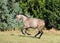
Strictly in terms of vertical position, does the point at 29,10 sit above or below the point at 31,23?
below

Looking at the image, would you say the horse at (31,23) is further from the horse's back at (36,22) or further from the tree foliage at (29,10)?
the tree foliage at (29,10)

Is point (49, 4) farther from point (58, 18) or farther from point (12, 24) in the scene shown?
point (12, 24)

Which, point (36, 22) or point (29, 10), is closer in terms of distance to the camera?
point (36, 22)

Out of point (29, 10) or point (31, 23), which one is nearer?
point (31, 23)

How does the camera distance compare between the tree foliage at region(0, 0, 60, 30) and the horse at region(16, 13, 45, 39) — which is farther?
the tree foliage at region(0, 0, 60, 30)

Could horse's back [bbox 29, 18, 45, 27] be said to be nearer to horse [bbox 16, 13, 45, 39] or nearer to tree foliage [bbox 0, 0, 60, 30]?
horse [bbox 16, 13, 45, 39]

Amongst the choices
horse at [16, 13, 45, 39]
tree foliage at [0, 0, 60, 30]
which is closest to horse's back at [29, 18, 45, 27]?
horse at [16, 13, 45, 39]

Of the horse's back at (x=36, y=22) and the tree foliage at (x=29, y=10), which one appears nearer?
the horse's back at (x=36, y=22)

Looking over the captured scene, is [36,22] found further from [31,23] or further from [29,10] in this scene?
[29,10]

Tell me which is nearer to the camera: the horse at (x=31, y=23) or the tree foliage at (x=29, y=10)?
the horse at (x=31, y=23)

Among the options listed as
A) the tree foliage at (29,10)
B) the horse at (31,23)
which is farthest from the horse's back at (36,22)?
the tree foliage at (29,10)

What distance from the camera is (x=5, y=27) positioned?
79.9 ft

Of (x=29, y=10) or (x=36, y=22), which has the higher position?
(x=36, y=22)

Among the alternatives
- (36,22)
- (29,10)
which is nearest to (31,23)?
(36,22)
